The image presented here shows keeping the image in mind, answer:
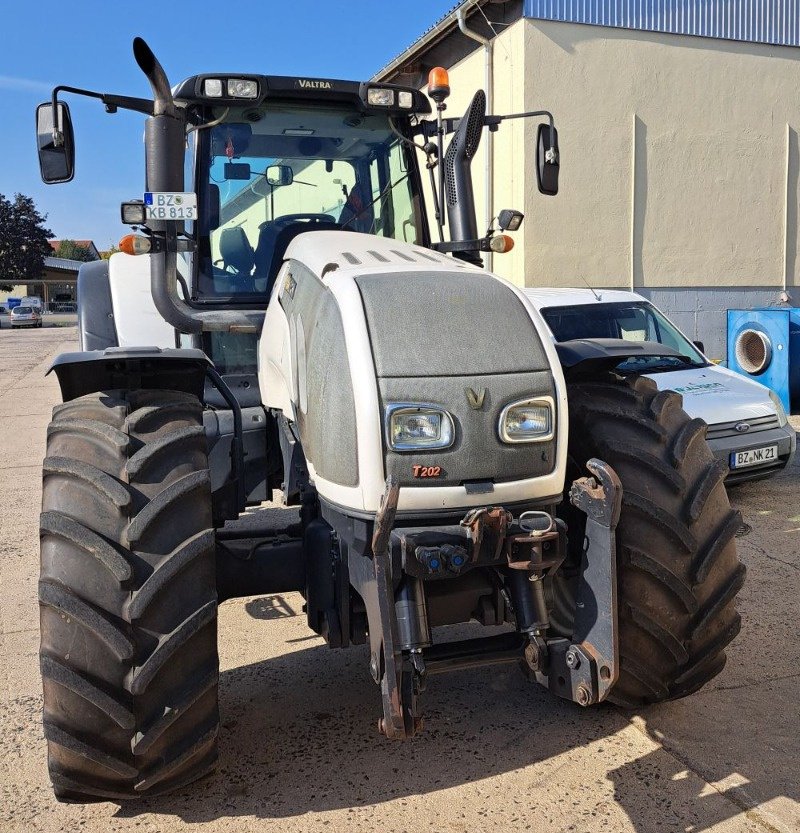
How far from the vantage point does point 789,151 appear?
13.8m

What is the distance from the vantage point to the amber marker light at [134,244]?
3539 millimetres

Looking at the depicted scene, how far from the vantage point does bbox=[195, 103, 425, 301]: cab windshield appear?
13.2 ft

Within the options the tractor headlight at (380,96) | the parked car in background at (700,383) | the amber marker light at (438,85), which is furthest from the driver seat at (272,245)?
the parked car in background at (700,383)

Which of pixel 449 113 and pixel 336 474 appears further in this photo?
pixel 449 113

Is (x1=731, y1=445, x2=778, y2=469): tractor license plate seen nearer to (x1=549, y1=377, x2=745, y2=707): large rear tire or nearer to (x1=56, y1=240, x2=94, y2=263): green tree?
(x1=549, y1=377, x2=745, y2=707): large rear tire

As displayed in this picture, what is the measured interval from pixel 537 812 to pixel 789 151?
44.1 ft

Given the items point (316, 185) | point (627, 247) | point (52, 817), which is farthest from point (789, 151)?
point (52, 817)

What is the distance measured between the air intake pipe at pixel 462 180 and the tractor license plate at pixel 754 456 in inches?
125

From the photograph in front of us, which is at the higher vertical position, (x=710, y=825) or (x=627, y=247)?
(x=627, y=247)

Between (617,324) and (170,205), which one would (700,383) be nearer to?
(617,324)

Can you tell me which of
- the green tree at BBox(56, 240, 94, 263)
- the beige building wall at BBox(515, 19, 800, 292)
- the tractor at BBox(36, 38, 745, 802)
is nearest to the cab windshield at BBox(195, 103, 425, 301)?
the tractor at BBox(36, 38, 745, 802)

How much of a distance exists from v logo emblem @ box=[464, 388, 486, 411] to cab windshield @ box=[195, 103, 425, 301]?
174cm

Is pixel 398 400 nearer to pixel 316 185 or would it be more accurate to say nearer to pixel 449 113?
pixel 316 185

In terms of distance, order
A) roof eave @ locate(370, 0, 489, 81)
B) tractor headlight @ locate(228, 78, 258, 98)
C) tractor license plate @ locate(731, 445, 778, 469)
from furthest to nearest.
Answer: roof eave @ locate(370, 0, 489, 81), tractor license plate @ locate(731, 445, 778, 469), tractor headlight @ locate(228, 78, 258, 98)
